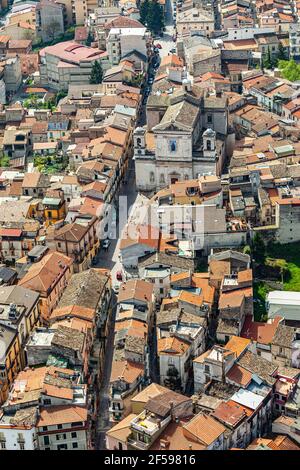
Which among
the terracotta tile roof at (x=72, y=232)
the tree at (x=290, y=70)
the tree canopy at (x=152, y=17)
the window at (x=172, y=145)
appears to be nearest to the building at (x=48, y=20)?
the tree canopy at (x=152, y=17)

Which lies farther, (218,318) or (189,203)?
(189,203)

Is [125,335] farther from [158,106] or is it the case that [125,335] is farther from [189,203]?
[158,106]

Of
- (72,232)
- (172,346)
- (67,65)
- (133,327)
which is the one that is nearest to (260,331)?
(172,346)

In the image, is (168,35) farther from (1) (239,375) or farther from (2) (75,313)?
(1) (239,375)

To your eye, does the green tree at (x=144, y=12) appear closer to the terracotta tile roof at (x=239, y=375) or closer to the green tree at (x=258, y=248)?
the green tree at (x=258, y=248)

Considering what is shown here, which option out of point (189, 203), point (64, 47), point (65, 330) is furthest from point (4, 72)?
point (65, 330)

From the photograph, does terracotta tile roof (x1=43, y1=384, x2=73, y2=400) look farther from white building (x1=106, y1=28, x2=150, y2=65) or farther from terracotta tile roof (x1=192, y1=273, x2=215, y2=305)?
white building (x1=106, y1=28, x2=150, y2=65)
